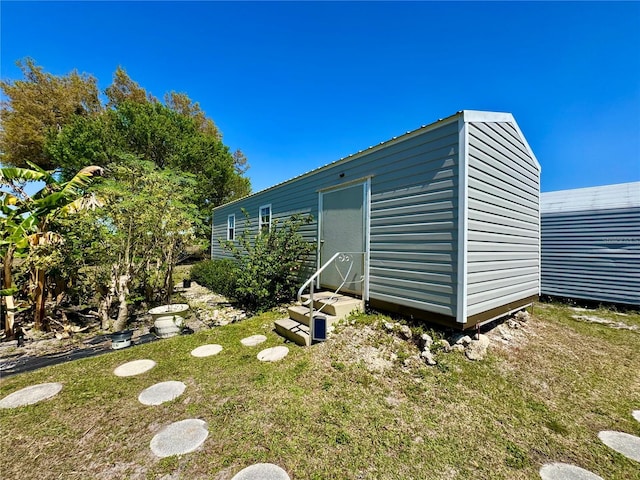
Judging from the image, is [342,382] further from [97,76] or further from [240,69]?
[97,76]

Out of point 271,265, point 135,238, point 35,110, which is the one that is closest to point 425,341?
point 271,265

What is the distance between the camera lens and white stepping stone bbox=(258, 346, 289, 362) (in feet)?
12.6

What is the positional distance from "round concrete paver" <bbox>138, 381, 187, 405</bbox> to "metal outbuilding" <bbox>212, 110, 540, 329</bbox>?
3341 millimetres

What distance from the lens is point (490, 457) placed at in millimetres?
2188

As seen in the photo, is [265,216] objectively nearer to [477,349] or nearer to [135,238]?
[135,238]

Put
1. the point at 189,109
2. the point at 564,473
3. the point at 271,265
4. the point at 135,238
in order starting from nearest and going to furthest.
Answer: the point at 564,473 → the point at 135,238 → the point at 271,265 → the point at 189,109

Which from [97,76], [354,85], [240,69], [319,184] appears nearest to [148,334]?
[319,184]

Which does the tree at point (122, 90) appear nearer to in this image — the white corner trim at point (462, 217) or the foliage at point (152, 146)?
the foliage at point (152, 146)

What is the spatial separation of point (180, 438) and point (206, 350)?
6.55ft

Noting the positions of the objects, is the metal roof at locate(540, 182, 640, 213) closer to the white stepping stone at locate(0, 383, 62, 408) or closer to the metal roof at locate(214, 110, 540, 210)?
the metal roof at locate(214, 110, 540, 210)

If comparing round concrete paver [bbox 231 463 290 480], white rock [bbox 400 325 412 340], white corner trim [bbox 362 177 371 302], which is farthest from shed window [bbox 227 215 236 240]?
round concrete paver [bbox 231 463 290 480]

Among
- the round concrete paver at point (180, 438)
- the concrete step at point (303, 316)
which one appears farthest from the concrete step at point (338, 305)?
the round concrete paver at point (180, 438)

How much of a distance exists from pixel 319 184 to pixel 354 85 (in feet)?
19.6

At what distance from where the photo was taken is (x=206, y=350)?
13.8ft
